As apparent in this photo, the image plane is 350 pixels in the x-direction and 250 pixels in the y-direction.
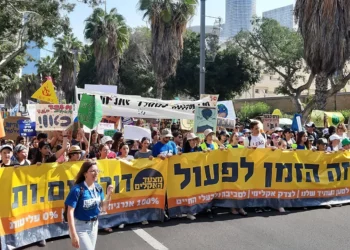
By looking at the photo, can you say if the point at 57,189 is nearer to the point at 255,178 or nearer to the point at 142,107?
the point at 255,178

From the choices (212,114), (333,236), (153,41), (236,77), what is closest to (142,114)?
(212,114)

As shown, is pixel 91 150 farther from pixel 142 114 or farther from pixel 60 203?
pixel 60 203

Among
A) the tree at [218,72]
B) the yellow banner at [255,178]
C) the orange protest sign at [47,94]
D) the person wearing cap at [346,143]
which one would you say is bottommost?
the yellow banner at [255,178]

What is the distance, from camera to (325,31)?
19484 millimetres

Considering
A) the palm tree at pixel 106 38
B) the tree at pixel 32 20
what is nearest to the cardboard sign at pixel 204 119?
the tree at pixel 32 20

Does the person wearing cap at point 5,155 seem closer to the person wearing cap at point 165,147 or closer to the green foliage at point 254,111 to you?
the person wearing cap at point 165,147

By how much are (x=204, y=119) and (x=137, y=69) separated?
34.1m

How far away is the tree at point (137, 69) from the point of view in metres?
43.8

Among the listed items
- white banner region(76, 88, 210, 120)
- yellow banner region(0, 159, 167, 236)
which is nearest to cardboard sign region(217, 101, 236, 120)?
white banner region(76, 88, 210, 120)

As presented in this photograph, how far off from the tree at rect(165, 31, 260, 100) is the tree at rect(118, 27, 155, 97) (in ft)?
7.44

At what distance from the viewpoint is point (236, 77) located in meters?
42.2

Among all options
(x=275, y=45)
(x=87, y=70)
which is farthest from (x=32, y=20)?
(x=87, y=70)

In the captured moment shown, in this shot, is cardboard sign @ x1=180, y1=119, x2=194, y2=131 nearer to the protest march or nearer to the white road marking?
the protest march

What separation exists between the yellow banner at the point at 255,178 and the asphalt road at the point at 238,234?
34 centimetres
